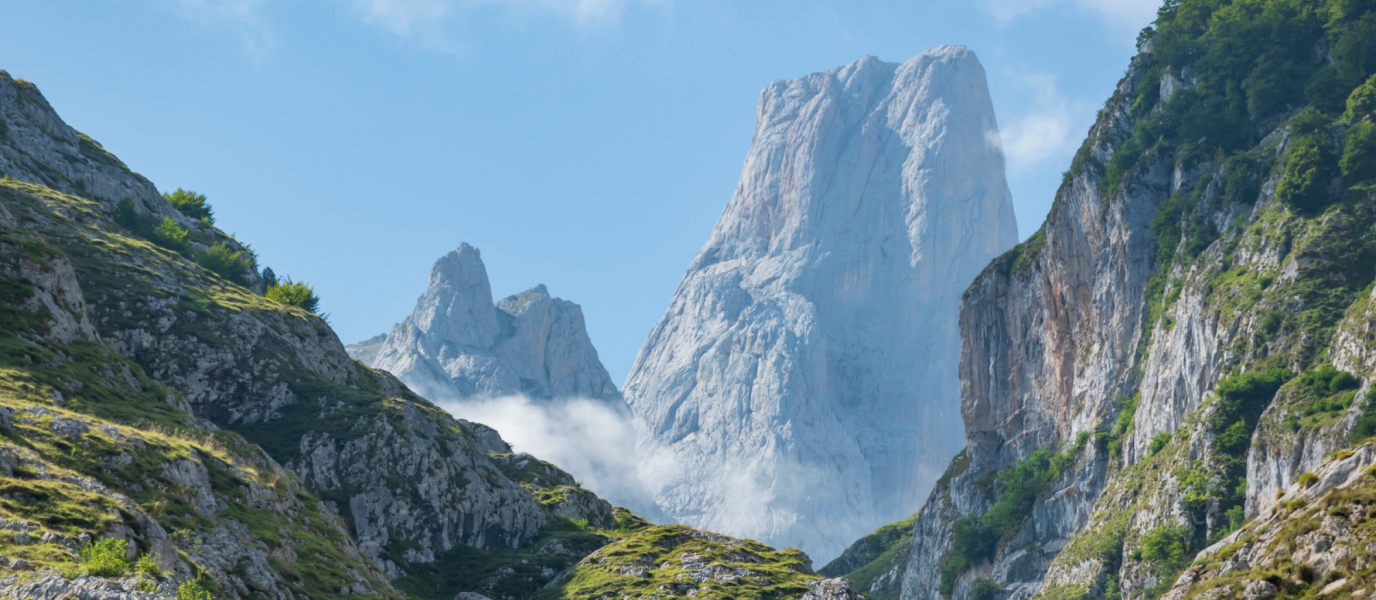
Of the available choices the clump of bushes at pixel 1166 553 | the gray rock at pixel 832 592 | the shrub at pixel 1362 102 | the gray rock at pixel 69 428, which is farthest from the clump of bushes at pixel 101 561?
the shrub at pixel 1362 102

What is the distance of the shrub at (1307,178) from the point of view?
92062 millimetres

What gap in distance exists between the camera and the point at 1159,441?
3903 inches

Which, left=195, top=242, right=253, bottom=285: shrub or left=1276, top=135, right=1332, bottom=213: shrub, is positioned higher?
left=1276, top=135, right=1332, bottom=213: shrub

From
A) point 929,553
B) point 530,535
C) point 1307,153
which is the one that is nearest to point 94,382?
point 530,535

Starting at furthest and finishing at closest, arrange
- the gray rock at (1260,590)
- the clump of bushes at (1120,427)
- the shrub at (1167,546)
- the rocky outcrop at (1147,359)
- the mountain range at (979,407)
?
the clump of bushes at (1120,427) → the shrub at (1167,546) → the rocky outcrop at (1147,359) → the mountain range at (979,407) → the gray rock at (1260,590)

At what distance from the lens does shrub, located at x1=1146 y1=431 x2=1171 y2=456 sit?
98312 mm

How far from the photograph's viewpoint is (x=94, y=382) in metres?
44.2

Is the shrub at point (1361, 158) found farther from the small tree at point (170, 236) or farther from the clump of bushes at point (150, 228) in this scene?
the clump of bushes at point (150, 228)

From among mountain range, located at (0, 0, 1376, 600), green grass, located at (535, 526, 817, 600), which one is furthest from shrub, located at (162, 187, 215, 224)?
green grass, located at (535, 526, 817, 600)

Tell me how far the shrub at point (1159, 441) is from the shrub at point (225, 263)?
9112cm

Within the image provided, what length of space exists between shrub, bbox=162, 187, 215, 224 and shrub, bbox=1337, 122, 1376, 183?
4588 inches

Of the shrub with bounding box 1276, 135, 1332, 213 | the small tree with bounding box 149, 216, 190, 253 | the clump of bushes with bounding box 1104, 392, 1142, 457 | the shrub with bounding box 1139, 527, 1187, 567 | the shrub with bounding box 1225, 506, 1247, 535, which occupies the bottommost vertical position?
the small tree with bounding box 149, 216, 190, 253

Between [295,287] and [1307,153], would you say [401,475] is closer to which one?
[295,287]

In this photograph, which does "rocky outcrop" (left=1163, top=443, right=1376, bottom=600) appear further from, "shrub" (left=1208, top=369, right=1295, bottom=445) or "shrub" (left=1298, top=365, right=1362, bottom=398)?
"shrub" (left=1208, top=369, right=1295, bottom=445)
